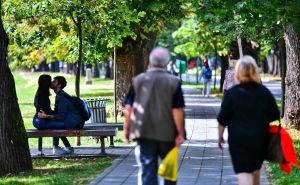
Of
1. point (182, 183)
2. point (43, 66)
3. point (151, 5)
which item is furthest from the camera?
point (43, 66)

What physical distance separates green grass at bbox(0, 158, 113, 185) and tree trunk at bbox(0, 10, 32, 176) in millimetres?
213

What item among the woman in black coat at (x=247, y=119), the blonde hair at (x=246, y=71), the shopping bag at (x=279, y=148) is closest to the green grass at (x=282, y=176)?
the shopping bag at (x=279, y=148)

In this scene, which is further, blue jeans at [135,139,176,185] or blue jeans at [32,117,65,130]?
blue jeans at [32,117,65,130]

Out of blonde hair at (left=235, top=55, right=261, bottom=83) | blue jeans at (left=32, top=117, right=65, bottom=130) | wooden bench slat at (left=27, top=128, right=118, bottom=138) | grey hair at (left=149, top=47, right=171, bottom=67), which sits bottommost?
wooden bench slat at (left=27, top=128, right=118, bottom=138)

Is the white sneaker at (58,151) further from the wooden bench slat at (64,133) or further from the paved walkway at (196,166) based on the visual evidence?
the paved walkway at (196,166)

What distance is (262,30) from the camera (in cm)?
2033

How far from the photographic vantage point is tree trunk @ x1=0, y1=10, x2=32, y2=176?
11.7 metres

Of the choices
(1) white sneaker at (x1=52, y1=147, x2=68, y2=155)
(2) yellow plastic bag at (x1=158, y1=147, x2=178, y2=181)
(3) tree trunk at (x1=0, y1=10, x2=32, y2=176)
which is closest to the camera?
(2) yellow plastic bag at (x1=158, y1=147, x2=178, y2=181)

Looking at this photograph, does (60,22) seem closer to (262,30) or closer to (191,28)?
(262,30)

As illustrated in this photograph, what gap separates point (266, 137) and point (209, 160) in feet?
18.1

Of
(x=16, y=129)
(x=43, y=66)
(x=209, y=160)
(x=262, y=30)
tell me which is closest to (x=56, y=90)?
(x=16, y=129)

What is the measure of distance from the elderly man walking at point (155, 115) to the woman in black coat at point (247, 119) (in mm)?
535

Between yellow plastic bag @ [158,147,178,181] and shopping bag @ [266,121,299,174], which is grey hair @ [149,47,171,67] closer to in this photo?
yellow plastic bag @ [158,147,178,181]

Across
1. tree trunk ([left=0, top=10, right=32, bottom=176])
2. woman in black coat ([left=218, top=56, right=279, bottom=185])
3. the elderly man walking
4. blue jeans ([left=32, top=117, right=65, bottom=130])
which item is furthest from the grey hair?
blue jeans ([left=32, top=117, right=65, bottom=130])
